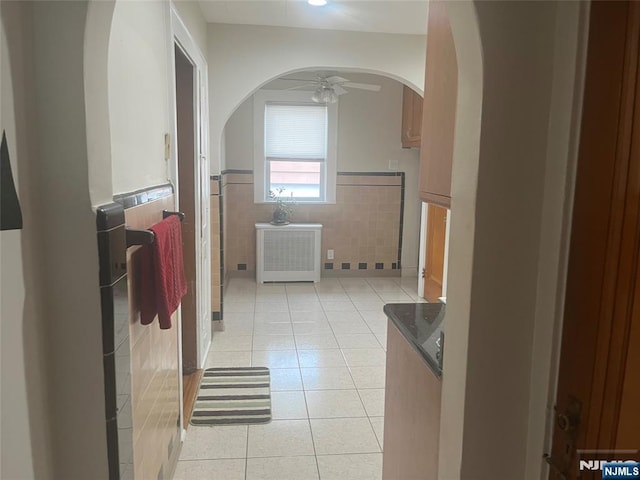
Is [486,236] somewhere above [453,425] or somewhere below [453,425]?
above

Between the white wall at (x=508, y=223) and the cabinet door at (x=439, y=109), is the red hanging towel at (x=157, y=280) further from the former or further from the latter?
the white wall at (x=508, y=223)

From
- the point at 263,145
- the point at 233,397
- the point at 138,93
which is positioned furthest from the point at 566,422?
the point at 263,145

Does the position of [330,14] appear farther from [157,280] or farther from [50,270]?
[50,270]

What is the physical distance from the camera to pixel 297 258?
5891 mm

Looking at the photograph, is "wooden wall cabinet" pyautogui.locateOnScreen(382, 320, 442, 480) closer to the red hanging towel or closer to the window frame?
the red hanging towel

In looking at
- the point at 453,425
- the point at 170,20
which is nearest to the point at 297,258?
the point at 170,20

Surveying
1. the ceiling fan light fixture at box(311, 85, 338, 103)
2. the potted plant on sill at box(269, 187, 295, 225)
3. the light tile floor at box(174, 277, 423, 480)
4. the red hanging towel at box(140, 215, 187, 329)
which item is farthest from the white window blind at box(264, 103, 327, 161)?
the red hanging towel at box(140, 215, 187, 329)

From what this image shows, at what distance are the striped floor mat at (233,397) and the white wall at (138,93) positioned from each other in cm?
142

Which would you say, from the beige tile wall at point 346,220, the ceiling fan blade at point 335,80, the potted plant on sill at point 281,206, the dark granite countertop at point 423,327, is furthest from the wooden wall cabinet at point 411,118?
the dark granite countertop at point 423,327

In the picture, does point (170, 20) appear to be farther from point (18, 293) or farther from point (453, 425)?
point (453, 425)

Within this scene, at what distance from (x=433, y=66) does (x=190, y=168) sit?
6.59 ft

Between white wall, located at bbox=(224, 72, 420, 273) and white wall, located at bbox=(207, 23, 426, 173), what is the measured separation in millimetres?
1854

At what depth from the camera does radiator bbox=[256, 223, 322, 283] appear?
580 centimetres

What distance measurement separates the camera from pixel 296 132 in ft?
19.4
